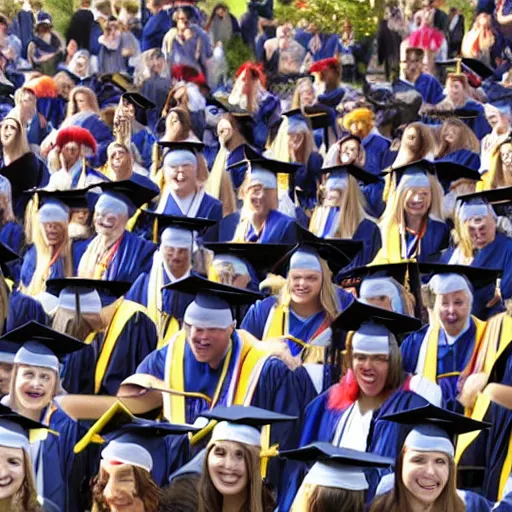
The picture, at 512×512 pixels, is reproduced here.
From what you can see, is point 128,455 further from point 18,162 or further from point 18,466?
point 18,162

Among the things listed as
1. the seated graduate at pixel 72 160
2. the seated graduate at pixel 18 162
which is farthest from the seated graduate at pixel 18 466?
the seated graduate at pixel 18 162

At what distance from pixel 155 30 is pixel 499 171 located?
6736 mm

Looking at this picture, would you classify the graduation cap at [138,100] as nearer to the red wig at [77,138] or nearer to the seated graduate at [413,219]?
the red wig at [77,138]

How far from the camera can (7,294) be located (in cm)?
1509

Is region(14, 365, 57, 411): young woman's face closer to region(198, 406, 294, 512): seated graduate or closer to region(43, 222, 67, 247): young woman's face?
region(198, 406, 294, 512): seated graduate

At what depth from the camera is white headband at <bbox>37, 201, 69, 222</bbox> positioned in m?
16.6

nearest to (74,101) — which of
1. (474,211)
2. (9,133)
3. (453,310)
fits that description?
(9,133)

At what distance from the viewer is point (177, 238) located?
15.7 m

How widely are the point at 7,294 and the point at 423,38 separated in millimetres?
8746

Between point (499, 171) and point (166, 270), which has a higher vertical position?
point (499, 171)

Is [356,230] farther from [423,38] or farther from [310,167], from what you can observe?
[423,38]

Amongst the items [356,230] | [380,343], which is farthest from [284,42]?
[380,343]

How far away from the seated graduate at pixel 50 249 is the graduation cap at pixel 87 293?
4.95 feet

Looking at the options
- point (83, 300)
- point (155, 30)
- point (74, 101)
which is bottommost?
point (83, 300)
